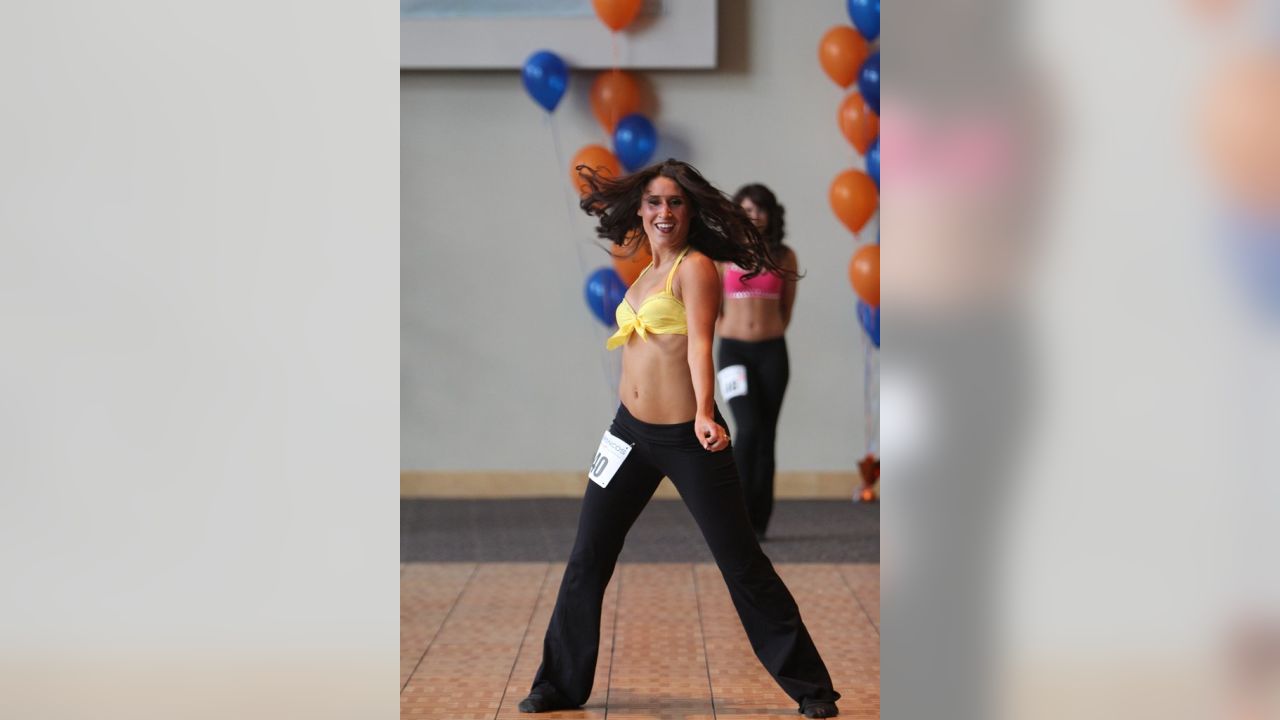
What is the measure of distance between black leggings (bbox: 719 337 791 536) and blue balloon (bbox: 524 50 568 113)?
198 cm

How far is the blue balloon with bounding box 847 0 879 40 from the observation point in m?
6.40

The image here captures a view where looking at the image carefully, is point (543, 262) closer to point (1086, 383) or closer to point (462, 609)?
point (462, 609)

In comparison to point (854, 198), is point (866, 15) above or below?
above

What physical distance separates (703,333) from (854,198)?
11.9 ft

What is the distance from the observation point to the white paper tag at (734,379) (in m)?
5.65

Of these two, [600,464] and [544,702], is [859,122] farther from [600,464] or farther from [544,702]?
[544,702]

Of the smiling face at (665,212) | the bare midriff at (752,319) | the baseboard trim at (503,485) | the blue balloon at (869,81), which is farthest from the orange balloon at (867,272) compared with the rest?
the smiling face at (665,212)

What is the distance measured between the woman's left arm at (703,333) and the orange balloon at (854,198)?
3518mm

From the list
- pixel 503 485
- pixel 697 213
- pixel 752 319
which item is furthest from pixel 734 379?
pixel 697 213

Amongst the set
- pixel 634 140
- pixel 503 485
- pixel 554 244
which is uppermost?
pixel 634 140

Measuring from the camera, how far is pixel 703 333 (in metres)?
3.15

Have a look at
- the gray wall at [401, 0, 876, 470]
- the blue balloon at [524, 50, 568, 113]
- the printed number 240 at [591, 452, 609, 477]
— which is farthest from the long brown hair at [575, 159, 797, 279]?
the gray wall at [401, 0, 876, 470]

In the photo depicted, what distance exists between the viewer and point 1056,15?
1.58 metres

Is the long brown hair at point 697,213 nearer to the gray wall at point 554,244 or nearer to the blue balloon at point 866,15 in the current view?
the blue balloon at point 866,15
